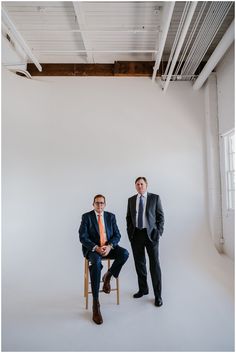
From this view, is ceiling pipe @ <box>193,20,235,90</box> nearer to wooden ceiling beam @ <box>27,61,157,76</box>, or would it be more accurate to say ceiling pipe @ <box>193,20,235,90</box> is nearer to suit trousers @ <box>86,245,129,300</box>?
wooden ceiling beam @ <box>27,61,157,76</box>

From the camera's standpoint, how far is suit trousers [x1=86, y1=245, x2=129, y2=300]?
2915 mm

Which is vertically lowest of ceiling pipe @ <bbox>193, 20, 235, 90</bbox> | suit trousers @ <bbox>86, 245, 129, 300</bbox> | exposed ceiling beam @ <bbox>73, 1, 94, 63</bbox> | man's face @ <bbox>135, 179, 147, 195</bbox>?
suit trousers @ <bbox>86, 245, 129, 300</bbox>

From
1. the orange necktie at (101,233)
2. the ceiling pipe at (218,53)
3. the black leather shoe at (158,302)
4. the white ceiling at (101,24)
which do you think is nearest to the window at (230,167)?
the ceiling pipe at (218,53)

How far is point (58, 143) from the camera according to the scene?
5.15m

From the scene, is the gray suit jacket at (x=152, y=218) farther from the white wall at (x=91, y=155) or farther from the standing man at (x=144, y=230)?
the white wall at (x=91, y=155)

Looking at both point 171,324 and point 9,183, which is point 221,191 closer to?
point 171,324

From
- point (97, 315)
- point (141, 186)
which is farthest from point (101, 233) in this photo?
point (97, 315)

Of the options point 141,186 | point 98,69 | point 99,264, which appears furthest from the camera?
point 98,69

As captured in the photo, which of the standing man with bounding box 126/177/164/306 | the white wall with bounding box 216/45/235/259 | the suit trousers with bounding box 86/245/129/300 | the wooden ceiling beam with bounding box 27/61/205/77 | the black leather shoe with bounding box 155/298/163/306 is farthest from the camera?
the wooden ceiling beam with bounding box 27/61/205/77

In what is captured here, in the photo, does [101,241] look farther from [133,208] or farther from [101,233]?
[133,208]

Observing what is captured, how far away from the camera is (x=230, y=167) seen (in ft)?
16.0

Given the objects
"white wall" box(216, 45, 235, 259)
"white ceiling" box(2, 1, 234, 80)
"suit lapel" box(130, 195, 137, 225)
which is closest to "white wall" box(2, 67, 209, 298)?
"white wall" box(216, 45, 235, 259)

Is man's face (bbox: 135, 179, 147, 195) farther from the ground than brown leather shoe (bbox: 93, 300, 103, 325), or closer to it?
farther from the ground

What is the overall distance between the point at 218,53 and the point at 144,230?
9.44ft
